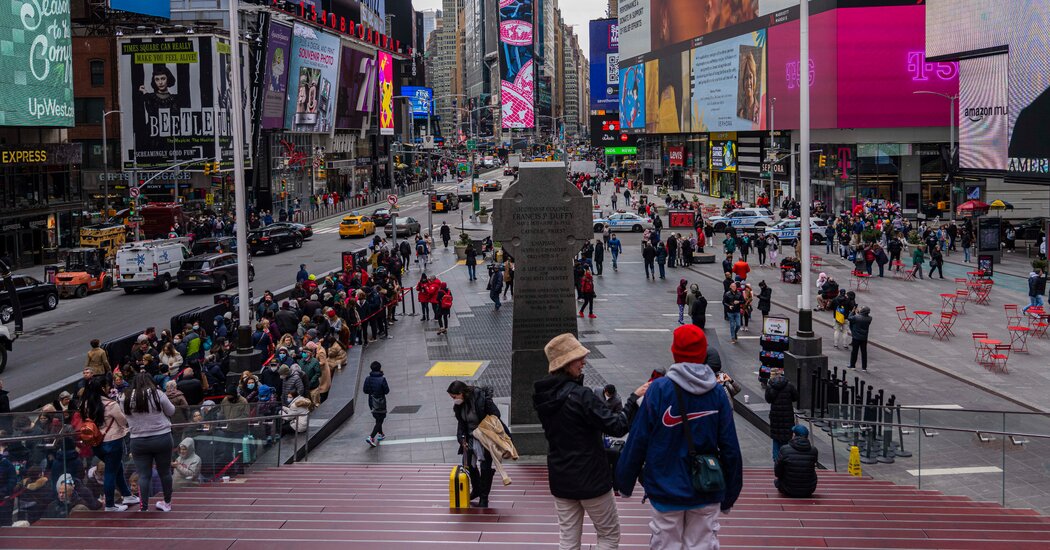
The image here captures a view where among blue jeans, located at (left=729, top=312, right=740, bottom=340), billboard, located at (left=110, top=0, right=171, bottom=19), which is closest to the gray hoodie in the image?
blue jeans, located at (left=729, top=312, right=740, bottom=340)

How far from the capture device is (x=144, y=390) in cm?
1022

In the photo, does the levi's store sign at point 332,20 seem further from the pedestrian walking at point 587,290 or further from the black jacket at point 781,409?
the black jacket at point 781,409

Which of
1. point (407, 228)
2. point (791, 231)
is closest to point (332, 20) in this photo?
point (407, 228)

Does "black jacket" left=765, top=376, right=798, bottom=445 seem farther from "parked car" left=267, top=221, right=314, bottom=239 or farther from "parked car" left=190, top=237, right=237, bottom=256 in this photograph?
"parked car" left=267, top=221, right=314, bottom=239

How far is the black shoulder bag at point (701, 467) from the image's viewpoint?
20.0 feet

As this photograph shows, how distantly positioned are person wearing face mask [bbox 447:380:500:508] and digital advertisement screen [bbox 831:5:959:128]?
2525 inches

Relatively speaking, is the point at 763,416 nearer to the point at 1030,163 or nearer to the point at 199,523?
the point at 199,523

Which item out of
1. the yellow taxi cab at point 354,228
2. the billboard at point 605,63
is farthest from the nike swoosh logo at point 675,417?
the billboard at point 605,63

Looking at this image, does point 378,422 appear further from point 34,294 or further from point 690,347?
point 34,294

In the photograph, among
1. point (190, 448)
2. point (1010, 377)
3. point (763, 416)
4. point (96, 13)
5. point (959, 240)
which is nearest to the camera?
point (190, 448)

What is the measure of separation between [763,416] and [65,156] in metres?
47.3

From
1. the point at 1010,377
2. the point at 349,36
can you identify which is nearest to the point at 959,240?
the point at 1010,377

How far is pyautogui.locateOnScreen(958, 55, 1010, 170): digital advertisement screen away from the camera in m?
49.1

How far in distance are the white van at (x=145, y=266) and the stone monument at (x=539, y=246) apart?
1149 inches
